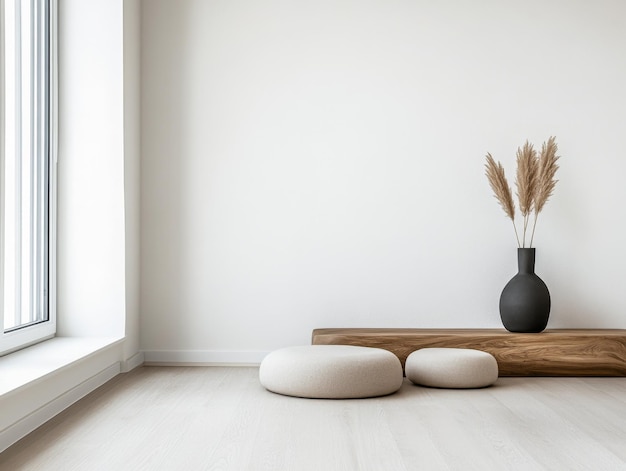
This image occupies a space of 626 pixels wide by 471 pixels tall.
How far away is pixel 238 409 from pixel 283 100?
2.06 m

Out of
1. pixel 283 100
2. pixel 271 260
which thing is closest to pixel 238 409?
pixel 271 260

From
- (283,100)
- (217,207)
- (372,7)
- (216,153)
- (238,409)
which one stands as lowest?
(238,409)

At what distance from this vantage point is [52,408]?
3.17 m

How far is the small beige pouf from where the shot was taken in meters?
3.78

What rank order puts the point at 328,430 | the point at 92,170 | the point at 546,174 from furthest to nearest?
the point at 546,174, the point at 92,170, the point at 328,430

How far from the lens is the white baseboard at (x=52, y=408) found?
107 inches

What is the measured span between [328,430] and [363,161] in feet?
6.81

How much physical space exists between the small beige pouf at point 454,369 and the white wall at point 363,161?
2.29ft

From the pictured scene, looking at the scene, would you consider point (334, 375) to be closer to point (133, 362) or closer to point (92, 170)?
point (133, 362)

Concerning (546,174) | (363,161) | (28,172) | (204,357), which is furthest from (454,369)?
(28,172)

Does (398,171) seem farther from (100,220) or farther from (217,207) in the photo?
(100,220)

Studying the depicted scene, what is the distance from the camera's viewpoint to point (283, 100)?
15.1ft

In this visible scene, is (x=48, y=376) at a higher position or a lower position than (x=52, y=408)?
higher

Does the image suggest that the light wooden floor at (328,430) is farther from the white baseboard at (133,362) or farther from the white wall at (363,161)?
the white wall at (363,161)
